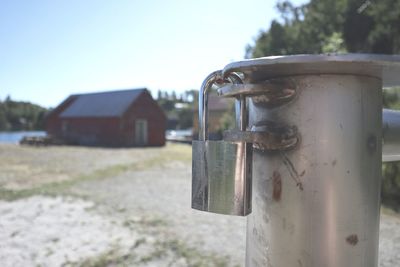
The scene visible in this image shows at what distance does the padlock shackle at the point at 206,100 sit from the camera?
0.88 m

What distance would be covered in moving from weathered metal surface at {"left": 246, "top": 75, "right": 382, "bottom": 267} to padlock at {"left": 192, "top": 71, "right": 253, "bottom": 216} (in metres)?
0.08

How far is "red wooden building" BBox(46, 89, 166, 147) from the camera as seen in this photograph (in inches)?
1073

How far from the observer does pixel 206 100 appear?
95cm

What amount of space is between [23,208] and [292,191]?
21.3 ft

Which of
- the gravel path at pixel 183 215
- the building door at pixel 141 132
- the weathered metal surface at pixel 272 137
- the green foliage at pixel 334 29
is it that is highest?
the green foliage at pixel 334 29

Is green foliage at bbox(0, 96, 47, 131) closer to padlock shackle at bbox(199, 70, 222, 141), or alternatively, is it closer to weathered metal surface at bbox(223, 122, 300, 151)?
padlock shackle at bbox(199, 70, 222, 141)

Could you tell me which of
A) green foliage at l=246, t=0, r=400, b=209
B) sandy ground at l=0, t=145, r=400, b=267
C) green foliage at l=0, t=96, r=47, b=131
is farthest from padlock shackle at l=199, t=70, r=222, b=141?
green foliage at l=0, t=96, r=47, b=131

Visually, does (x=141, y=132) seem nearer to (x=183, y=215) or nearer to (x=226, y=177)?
(x=183, y=215)

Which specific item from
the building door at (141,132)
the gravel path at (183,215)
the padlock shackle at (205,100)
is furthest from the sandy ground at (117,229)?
the building door at (141,132)

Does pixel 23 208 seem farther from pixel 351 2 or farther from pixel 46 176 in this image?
pixel 351 2

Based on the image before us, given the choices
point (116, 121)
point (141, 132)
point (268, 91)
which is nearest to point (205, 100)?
point (268, 91)

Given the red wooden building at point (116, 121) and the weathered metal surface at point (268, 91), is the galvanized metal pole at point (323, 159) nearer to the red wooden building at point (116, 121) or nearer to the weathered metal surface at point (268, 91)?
the weathered metal surface at point (268, 91)

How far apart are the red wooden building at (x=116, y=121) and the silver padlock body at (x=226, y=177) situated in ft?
86.8

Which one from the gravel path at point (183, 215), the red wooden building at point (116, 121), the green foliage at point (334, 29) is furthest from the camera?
the red wooden building at point (116, 121)
